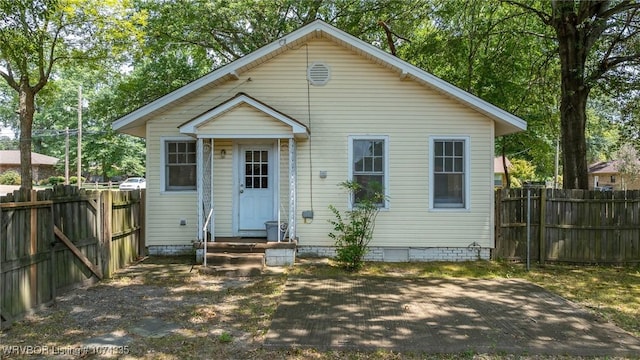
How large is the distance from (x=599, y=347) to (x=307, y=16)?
17.7m

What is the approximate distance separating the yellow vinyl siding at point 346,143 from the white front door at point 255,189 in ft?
→ 0.87

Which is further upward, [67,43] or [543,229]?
[67,43]


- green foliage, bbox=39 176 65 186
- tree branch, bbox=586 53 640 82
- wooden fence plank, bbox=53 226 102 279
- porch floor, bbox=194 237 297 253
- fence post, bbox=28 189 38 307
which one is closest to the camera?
fence post, bbox=28 189 38 307

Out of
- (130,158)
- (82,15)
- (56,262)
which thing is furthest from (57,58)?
(130,158)

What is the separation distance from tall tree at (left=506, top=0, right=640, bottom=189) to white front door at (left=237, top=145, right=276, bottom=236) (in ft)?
25.2

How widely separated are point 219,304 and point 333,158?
14.6 ft

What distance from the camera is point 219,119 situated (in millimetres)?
8781

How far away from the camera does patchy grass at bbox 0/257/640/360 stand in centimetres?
452

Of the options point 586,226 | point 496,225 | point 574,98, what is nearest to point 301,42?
point 496,225

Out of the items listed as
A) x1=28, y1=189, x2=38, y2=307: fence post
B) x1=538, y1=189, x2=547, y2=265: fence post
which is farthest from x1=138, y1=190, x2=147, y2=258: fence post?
x1=538, y1=189, x2=547, y2=265: fence post

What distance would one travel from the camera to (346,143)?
9.53 metres

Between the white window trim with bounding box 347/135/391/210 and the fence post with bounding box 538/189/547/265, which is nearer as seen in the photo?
the fence post with bounding box 538/189/547/265

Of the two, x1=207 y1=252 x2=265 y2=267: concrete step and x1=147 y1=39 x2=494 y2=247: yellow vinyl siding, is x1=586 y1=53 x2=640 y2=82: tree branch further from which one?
x1=207 y1=252 x2=265 y2=267: concrete step

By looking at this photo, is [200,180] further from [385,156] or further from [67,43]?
[67,43]
